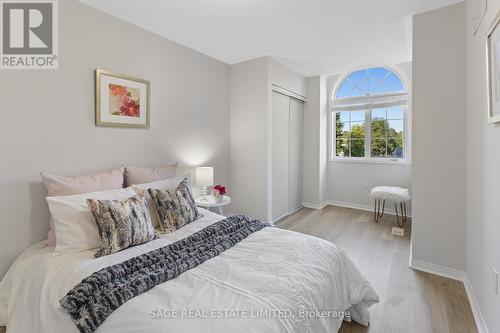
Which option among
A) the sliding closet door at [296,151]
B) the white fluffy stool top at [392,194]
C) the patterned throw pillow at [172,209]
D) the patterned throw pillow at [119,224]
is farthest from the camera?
the sliding closet door at [296,151]

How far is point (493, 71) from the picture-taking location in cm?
143

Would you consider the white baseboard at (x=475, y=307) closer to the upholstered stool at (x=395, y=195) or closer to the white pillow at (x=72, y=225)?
the upholstered stool at (x=395, y=195)

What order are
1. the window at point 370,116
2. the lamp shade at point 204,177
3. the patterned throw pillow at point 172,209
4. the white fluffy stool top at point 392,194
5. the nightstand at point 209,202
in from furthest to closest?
the window at point 370,116, the white fluffy stool top at point 392,194, the lamp shade at point 204,177, the nightstand at point 209,202, the patterned throw pillow at point 172,209

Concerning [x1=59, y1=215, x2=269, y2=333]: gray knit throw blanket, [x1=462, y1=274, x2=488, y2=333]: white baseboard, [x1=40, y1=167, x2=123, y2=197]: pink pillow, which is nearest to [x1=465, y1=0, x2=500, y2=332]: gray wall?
[x1=462, y1=274, x2=488, y2=333]: white baseboard

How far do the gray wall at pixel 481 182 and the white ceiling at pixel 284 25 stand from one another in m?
0.76

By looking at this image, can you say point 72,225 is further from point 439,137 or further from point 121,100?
point 439,137

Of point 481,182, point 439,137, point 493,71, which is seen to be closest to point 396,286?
point 481,182

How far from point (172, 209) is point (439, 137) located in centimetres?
252

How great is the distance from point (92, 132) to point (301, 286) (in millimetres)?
2176

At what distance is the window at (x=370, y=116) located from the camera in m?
4.27

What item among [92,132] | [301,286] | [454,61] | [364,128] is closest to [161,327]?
[301,286]

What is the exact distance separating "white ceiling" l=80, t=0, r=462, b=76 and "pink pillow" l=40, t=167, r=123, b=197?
1520mm

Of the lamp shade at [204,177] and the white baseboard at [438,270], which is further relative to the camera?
the lamp shade at [204,177]

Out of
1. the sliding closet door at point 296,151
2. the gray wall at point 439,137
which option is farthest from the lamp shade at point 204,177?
the gray wall at point 439,137
